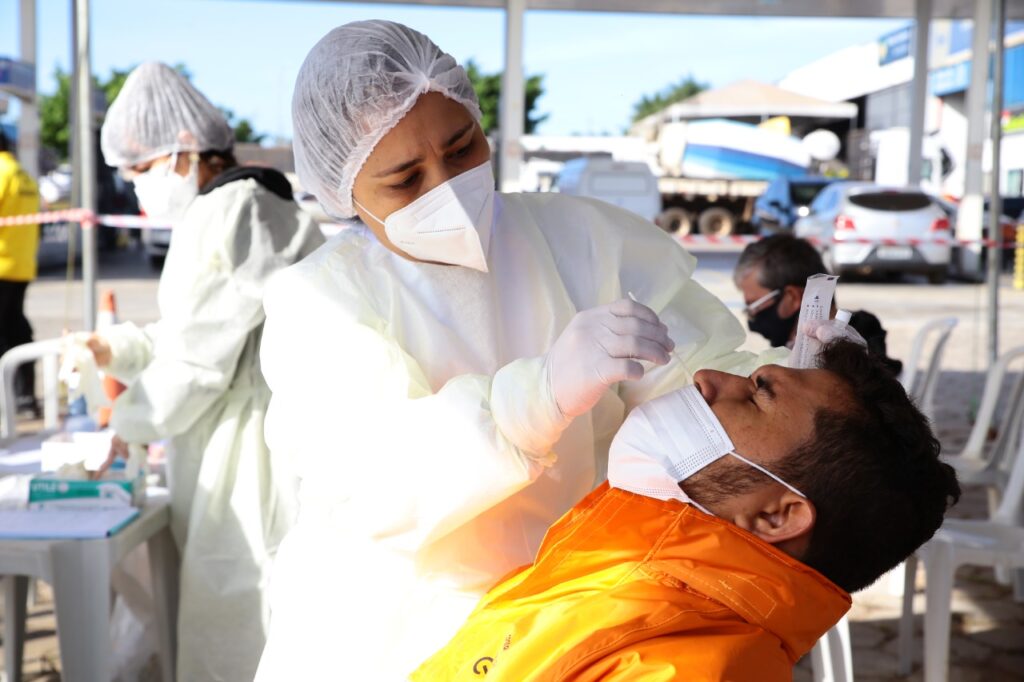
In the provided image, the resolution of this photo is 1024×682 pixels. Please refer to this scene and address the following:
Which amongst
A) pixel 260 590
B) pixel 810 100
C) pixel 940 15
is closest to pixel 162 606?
pixel 260 590

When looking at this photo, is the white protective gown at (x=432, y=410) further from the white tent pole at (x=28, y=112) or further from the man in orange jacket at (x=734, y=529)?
the white tent pole at (x=28, y=112)

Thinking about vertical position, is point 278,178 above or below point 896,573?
above

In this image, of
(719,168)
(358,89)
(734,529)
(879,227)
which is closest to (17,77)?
(358,89)

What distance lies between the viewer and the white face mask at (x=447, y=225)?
63.2 inches

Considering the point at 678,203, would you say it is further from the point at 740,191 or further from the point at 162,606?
the point at 162,606

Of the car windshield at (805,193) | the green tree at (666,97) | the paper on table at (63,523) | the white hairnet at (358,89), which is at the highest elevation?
the green tree at (666,97)

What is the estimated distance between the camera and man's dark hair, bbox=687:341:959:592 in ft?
4.34

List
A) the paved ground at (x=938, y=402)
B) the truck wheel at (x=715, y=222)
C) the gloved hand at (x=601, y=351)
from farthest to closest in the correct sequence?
1. the truck wheel at (x=715, y=222)
2. the paved ground at (x=938, y=402)
3. the gloved hand at (x=601, y=351)

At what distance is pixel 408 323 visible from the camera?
62.9 inches

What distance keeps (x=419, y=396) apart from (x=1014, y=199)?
73.6ft

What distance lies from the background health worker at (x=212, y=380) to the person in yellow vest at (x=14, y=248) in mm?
4146

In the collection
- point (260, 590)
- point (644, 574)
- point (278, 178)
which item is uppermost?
point (278, 178)

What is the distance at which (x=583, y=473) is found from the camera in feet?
5.43

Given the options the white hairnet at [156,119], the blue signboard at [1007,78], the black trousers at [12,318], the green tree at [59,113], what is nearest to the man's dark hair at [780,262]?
the white hairnet at [156,119]
